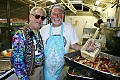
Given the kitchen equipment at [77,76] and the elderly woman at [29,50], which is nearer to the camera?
the kitchen equipment at [77,76]

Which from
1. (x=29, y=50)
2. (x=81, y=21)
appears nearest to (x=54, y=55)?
(x=29, y=50)

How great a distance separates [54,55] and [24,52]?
469 millimetres

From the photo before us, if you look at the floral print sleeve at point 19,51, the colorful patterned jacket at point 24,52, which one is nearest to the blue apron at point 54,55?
the colorful patterned jacket at point 24,52

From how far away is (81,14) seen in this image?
1231cm

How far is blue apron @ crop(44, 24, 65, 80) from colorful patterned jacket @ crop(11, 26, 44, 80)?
0.24 metres

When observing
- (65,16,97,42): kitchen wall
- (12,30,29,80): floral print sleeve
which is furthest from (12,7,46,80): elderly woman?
(65,16,97,42): kitchen wall

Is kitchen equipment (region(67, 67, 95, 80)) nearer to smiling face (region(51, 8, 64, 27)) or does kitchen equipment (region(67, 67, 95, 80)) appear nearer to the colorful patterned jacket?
the colorful patterned jacket

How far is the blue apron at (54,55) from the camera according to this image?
2.12 meters

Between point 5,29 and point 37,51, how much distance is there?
9.67 feet

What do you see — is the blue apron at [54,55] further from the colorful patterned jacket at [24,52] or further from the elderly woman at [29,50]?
the colorful patterned jacket at [24,52]

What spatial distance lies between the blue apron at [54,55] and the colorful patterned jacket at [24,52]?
0.78ft

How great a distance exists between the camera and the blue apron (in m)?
2.12

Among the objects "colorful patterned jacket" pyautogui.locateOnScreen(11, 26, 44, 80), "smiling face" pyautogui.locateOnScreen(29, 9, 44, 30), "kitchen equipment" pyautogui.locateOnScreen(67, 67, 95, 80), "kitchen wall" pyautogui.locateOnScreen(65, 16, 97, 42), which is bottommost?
"kitchen equipment" pyautogui.locateOnScreen(67, 67, 95, 80)

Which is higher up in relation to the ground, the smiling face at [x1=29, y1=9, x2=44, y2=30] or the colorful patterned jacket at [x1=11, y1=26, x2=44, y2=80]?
the smiling face at [x1=29, y1=9, x2=44, y2=30]
